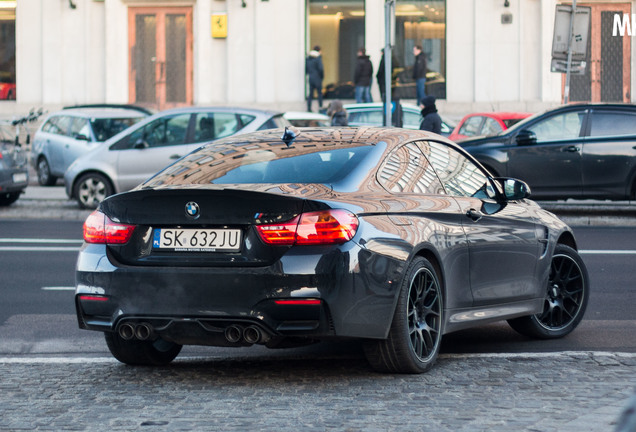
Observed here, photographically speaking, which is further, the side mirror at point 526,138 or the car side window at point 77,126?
the car side window at point 77,126

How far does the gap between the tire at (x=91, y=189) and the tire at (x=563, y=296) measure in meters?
12.1

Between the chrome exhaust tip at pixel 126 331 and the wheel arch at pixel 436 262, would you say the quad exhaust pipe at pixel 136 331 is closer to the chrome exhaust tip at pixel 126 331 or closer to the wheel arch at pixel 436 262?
the chrome exhaust tip at pixel 126 331

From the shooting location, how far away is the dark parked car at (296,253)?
20.0 feet

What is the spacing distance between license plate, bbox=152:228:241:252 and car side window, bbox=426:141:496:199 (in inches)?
64.8

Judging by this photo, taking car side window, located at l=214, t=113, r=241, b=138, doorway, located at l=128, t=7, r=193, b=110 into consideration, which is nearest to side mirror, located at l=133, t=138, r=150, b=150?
car side window, located at l=214, t=113, r=241, b=138

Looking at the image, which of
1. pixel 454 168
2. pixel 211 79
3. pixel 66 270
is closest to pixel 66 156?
pixel 211 79

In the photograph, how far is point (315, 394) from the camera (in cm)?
615

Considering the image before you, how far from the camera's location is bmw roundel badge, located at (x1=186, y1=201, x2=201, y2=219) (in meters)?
6.27

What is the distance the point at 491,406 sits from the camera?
5.75 m

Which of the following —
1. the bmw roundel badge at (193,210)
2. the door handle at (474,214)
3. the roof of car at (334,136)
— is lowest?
the door handle at (474,214)

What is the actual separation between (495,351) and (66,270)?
580 centimetres

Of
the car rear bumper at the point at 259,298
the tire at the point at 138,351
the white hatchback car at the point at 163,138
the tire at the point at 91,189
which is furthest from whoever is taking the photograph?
the tire at the point at 91,189

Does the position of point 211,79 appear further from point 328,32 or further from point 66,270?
point 66,270

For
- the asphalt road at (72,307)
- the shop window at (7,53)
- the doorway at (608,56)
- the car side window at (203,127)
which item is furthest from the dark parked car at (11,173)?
the doorway at (608,56)
